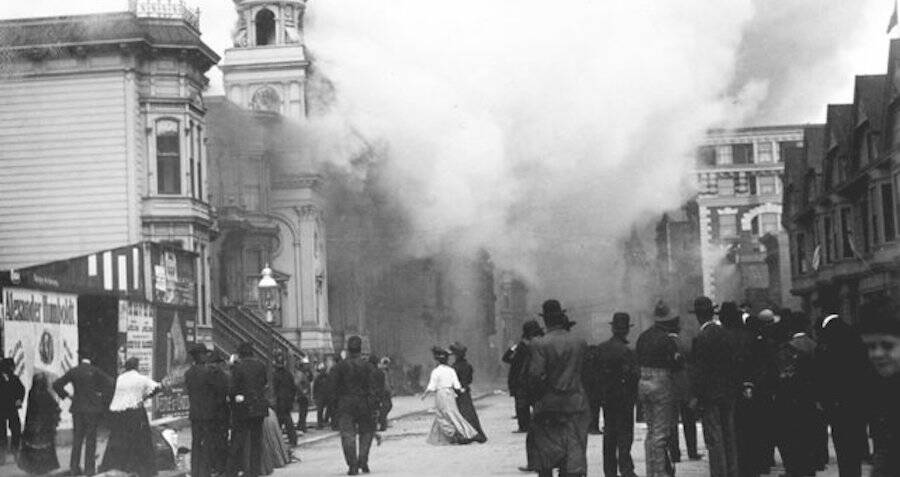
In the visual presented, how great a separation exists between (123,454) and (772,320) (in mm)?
8042

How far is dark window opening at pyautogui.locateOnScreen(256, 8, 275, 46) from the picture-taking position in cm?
5788

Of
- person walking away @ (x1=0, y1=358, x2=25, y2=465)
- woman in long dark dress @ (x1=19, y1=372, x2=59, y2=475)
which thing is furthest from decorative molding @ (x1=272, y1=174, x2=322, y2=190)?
woman in long dark dress @ (x1=19, y1=372, x2=59, y2=475)

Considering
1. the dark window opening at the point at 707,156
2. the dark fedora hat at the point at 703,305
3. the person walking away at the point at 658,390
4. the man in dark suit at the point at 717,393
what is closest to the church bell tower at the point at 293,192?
the dark fedora hat at the point at 703,305

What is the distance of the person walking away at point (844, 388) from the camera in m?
13.2

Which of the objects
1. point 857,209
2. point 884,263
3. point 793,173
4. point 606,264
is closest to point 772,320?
point 884,263

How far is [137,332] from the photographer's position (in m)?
23.4

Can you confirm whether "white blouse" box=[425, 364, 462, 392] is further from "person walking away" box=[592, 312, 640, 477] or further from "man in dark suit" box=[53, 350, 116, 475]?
"person walking away" box=[592, 312, 640, 477]

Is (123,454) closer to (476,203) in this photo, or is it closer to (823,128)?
(476,203)

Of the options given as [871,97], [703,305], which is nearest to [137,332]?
[703,305]

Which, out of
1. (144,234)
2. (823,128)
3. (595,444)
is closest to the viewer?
(595,444)

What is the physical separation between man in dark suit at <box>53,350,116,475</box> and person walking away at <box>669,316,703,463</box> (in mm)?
7188

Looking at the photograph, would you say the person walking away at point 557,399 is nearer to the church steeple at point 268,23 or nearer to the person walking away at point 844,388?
the person walking away at point 844,388

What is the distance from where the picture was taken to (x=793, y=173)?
57.0m

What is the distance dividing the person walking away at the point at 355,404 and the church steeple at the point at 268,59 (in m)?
35.8
